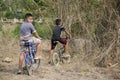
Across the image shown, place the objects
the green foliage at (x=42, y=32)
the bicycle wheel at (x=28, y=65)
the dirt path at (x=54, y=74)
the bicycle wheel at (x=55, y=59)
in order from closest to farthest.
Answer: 1. the dirt path at (x=54, y=74)
2. the bicycle wheel at (x=28, y=65)
3. the bicycle wheel at (x=55, y=59)
4. the green foliage at (x=42, y=32)

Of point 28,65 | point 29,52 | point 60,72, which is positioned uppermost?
point 29,52

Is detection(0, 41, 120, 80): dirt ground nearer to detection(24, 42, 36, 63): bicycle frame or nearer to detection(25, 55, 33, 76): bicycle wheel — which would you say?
detection(25, 55, 33, 76): bicycle wheel

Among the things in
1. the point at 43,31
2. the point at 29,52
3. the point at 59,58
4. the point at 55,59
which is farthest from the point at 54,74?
the point at 43,31

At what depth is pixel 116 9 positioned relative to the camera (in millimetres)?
11453

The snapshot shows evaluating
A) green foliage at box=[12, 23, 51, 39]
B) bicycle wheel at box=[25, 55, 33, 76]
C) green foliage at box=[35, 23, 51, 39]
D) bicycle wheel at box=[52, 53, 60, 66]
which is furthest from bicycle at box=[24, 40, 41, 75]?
green foliage at box=[35, 23, 51, 39]

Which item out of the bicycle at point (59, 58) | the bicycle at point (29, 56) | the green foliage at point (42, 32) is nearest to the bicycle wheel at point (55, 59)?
the bicycle at point (59, 58)

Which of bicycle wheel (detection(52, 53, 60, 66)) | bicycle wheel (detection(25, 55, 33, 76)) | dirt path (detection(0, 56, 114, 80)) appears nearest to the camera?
dirt path (detection(0, 56, 114, 80))

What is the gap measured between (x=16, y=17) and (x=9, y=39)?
8.42 meters

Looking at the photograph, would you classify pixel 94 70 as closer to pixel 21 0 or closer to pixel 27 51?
pixel 27 51

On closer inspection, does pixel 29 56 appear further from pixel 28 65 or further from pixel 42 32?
pixel 42 32

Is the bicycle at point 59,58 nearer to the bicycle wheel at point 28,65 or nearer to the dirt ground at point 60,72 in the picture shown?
the dirt ground at point 60,72

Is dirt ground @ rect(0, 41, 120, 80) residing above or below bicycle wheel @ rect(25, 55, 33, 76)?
below

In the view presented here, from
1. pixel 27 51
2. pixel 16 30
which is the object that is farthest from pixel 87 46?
pixel 16 30

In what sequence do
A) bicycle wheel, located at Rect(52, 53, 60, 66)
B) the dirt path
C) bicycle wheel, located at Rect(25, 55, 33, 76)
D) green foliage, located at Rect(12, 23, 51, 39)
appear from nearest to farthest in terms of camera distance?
the dirt path, bicycle wheel, located at Rect(25, 55, 33, 76), bicycle wheel, located at Rect(52, 53, 60, 66), green foliage, located at Rect(12, 23, 51, 39)
